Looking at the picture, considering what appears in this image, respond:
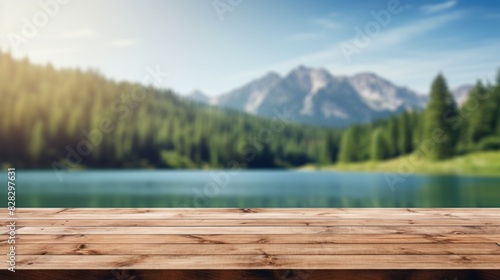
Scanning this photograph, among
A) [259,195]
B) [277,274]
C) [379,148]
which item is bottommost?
[259,195]

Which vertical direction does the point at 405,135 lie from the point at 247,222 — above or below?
above

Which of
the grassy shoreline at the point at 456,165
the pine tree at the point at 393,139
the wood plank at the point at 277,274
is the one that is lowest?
the grassy shoreline at the point at 456,165

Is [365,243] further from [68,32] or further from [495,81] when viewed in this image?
[68,32]

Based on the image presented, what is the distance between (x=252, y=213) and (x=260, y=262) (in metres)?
1.48

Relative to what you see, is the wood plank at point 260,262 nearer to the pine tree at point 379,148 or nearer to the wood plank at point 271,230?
the wood plank at point 271,230

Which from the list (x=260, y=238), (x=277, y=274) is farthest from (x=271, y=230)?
(x=277, y=274)

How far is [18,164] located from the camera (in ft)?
290

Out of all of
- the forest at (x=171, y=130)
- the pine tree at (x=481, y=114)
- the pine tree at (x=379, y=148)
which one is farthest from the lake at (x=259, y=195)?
the pine tree at (x=379, y=148)

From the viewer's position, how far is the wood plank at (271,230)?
9.34ft

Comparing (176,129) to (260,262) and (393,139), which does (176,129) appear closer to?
(393,139)

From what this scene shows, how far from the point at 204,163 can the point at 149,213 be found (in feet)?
353

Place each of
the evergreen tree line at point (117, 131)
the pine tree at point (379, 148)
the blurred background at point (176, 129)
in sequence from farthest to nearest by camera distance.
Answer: the evergreen tree line at point (117, 131)
the pine tree at point (379, 148)
the blurred background at point (176, 129)

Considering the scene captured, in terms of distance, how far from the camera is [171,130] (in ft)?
400

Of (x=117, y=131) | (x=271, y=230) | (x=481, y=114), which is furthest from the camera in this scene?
(x=117, y=131)
